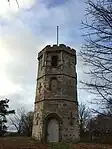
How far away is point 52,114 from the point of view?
906 inches

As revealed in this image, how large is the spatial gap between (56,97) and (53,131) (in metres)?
3.08

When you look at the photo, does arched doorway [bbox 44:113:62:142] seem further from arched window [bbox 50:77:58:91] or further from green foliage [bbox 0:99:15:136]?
green foliage [bbox 0:99:15:136]

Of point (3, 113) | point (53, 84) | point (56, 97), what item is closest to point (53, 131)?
point (56, 97)

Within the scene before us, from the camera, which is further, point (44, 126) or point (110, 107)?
point (44, 126)

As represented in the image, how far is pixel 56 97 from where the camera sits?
76.6 ft

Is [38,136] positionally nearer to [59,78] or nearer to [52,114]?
[52,114]

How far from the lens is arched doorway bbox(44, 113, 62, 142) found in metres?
22.4

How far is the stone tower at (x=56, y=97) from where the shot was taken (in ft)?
74.3

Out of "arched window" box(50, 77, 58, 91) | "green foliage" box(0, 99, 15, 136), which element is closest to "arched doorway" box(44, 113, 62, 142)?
"arched window" box(50, 77, 58, 91)

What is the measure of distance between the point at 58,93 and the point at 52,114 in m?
2.03

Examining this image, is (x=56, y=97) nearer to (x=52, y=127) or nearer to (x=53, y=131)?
(x=52, y=127)

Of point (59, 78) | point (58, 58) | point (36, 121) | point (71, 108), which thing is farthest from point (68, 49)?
point (36, 121)

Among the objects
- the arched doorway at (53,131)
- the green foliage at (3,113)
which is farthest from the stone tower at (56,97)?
the green foliage at (3,113)

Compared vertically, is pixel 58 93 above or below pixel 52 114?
above
